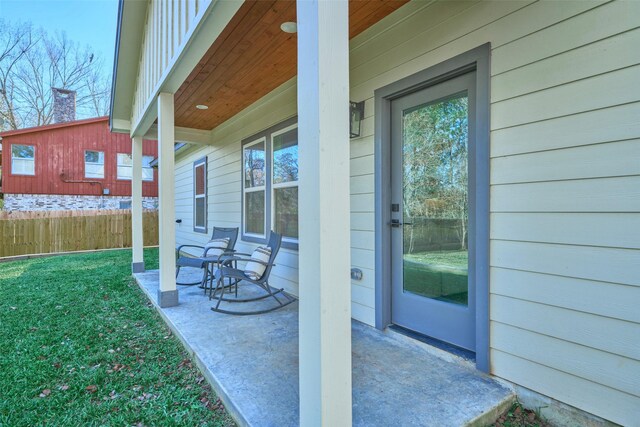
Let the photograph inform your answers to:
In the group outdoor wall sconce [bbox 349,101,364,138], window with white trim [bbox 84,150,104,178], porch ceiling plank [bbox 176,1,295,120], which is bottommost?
outdoor wall sconce [bbox 349,101,364,138]

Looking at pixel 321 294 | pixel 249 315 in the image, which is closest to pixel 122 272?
pixel 249 315

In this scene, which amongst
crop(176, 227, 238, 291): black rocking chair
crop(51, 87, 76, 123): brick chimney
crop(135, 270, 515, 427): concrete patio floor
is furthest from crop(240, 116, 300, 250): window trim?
crop(51, 87, 76, 123): brick chimney

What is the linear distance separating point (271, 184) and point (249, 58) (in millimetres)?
1704

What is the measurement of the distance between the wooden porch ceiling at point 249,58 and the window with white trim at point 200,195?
1.92 m

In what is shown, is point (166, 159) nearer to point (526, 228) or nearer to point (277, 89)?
point (277, 89)

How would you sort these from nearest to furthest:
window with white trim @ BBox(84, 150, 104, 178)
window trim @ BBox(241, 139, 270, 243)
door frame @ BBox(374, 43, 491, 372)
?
door frame @ BBox(374, 43, 491, 372) < window trim @ BBox(241, 139, 270, 243) < window with white trim @ BBox(84, 150, 104, 178)

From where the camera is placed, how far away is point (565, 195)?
1781 millimetres

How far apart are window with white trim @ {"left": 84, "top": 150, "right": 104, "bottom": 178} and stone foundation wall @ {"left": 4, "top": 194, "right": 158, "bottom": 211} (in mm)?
927

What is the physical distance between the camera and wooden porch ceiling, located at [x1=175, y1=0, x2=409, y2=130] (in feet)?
8.60

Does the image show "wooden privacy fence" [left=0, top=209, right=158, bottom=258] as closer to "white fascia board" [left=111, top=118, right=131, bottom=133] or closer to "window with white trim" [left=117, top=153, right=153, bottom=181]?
"window with white trim" [left=117, top=153, right=153, bottom=181]

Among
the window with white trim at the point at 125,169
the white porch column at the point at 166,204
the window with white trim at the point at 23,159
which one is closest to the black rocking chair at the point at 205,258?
the white porch column at the point at 166,204

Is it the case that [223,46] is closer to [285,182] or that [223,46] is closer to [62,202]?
[285,182]

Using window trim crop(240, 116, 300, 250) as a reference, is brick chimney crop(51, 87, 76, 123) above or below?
above

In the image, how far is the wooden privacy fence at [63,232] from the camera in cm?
905
